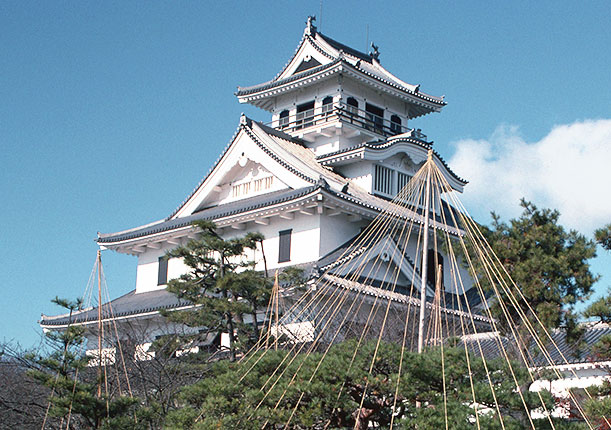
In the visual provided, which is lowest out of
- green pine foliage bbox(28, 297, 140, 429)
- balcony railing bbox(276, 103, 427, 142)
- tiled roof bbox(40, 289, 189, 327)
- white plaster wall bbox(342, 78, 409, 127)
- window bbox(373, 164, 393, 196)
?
green pine foliage bbox(28, 297, 140, 429)

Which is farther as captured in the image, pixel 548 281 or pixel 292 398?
pixel 548 281

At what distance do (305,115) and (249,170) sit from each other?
4494 millimetres

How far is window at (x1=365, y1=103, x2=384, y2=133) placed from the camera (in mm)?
29428

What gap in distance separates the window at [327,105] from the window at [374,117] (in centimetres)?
150

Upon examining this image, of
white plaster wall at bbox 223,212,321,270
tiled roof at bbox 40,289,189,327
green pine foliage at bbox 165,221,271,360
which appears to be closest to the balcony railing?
white plaster wall at bbox 223,212,321,270

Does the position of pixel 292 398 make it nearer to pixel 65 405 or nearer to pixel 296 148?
pixel 65 405

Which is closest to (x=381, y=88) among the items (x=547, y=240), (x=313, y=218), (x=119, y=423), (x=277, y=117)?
(x=277, y=117)

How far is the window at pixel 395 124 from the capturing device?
30.9 metres

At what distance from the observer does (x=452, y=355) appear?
9203 millimetres

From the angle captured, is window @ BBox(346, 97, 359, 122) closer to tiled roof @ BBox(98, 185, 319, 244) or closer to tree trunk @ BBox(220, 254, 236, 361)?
tiled roof @ BBox(98, 185, 319, 244)

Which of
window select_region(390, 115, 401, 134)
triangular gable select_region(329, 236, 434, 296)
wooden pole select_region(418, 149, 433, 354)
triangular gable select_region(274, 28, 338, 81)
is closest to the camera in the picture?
wooden pole select_region(418, 149, 433, 354)

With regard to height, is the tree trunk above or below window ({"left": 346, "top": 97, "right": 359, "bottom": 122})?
below

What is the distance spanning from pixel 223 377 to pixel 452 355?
2.99 meters

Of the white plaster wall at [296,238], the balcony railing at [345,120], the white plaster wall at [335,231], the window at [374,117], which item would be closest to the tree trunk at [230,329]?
the white plaster wall at [296,238]
